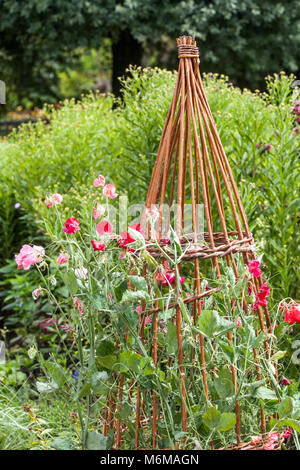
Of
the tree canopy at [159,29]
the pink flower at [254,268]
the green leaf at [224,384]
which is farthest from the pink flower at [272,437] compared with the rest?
the tree canopy at [159,29]

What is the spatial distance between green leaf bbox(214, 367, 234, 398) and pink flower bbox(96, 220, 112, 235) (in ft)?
1.72

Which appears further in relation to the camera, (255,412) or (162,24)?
(162,24)

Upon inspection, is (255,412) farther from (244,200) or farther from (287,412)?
(244,200)

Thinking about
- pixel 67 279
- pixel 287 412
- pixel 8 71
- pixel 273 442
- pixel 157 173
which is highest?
pixel 8 71

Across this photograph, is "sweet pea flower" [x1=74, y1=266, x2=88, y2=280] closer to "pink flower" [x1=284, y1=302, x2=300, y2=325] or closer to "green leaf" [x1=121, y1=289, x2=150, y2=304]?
"green leaf" [x1=121, y1=289, x2=150, y2=304]

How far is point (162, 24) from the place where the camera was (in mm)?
7871

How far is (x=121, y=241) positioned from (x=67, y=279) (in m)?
0.20

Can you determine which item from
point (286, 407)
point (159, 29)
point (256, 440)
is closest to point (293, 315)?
point (286, 407)

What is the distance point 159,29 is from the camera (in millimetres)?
8141

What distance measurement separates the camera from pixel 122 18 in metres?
7.55

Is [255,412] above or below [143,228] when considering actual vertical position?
below

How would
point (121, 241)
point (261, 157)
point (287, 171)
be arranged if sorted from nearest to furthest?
point (121, 241), point (287, 171), point (261, 157)
